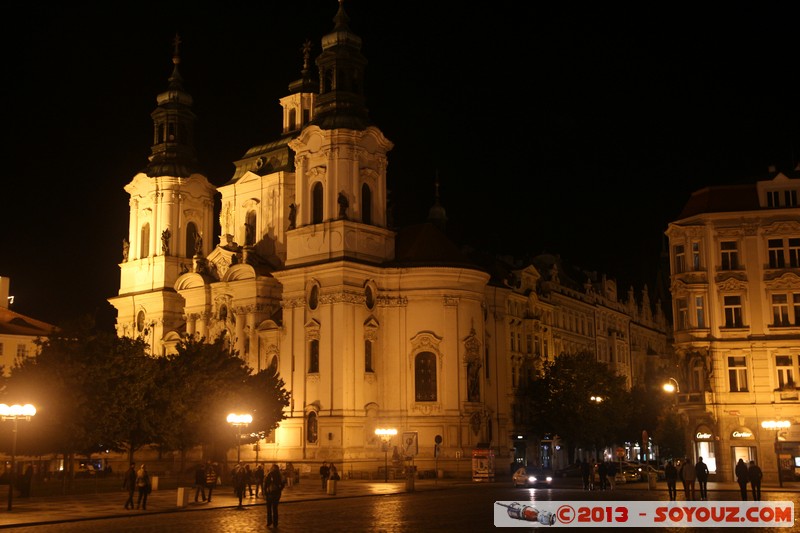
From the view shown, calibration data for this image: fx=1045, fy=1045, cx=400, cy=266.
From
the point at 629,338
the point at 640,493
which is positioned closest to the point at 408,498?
the point at 640,493

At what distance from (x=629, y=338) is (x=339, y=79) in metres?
54.6

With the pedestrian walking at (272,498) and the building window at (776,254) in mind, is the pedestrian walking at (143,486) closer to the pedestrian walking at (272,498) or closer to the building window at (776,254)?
the pedestrian walking at (272,498)

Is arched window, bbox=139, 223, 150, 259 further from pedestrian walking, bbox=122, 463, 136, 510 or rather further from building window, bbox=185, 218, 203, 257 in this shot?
pedestrian walking, bbox=122, 463, 136, 510

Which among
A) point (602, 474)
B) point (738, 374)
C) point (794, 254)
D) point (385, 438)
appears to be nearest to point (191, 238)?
point (385, 438)

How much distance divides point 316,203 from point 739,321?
28659 millimetres

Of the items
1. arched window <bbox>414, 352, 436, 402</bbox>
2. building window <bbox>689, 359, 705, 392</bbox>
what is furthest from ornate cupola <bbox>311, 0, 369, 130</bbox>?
building window <bbox>689, 359, 705, 392</bbox>

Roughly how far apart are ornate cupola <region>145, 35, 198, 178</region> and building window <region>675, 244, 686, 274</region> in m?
39.7

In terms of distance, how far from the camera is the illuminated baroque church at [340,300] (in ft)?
217

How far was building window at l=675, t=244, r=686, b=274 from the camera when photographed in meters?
57.2

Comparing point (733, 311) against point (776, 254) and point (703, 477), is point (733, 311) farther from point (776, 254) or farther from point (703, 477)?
point (703, 477)

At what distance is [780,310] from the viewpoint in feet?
180

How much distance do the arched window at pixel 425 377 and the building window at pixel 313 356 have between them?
21.1 feet

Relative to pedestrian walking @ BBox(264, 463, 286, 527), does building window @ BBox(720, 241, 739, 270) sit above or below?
above

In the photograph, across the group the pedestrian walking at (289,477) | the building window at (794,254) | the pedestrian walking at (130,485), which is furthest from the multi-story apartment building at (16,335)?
the building window at (794,254)
